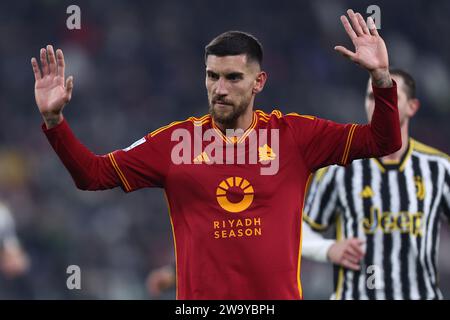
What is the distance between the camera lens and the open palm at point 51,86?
15.5 ft

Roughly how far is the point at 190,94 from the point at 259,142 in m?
9.54

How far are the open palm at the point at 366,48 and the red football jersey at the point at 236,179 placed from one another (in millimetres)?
135

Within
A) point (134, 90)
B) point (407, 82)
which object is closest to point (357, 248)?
point (407, 82)

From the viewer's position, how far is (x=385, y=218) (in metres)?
6.54

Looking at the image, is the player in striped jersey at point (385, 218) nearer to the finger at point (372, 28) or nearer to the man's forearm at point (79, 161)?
the finger at point (372, 28)

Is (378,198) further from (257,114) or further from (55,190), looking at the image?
(55,190)

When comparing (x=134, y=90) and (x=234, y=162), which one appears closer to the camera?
(x=234, y=162)

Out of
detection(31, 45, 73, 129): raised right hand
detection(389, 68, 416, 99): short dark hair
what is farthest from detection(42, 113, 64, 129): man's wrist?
detection(389, 68, 416, 99): short dark hair

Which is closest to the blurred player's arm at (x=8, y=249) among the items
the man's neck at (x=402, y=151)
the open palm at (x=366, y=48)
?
the man's neck at (x=402, y=151)

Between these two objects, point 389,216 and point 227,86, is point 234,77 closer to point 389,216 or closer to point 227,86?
point 227,86

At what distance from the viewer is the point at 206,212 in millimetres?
4863

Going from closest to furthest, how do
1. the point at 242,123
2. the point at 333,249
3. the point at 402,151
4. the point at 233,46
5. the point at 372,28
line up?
the point at 372,28, the point at 233,46, the point at 242,123, the point at 333,249, the point at 402,151

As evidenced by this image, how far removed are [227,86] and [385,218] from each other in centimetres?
209

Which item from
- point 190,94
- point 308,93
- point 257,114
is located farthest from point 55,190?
point 257,114
